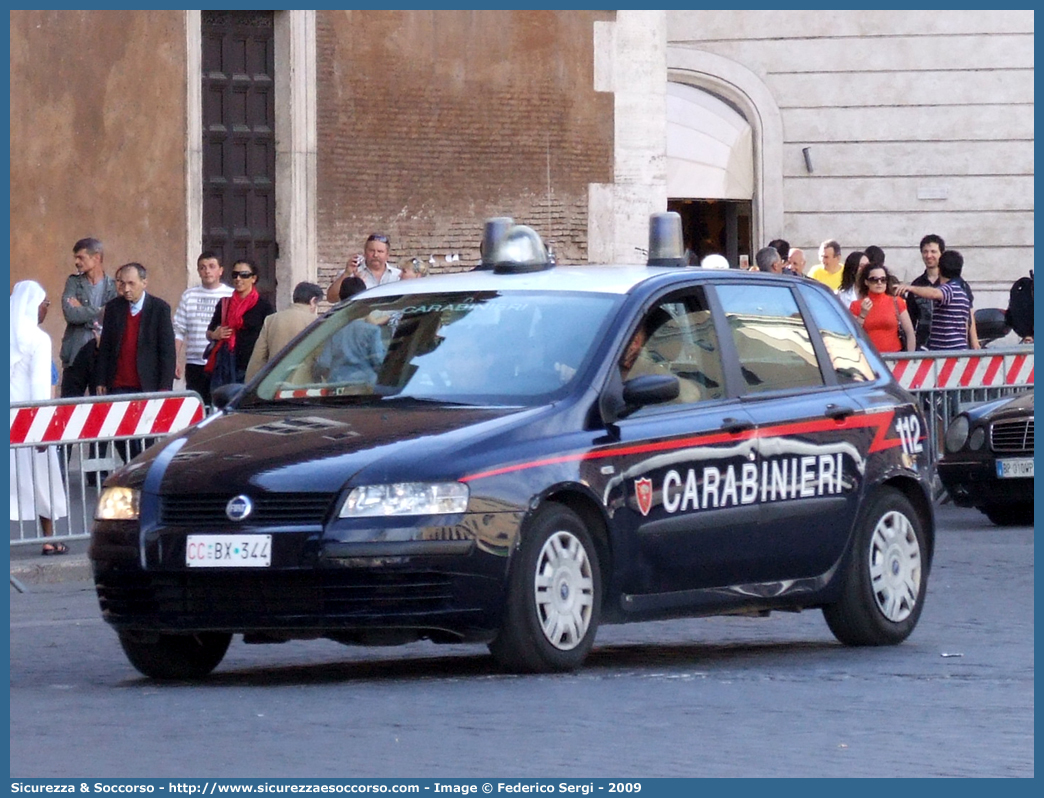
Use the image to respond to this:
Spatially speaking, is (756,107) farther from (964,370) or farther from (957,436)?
(957,436)

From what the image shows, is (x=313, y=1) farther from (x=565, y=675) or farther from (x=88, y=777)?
(x=88, y=777)

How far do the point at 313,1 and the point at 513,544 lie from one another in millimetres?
14934

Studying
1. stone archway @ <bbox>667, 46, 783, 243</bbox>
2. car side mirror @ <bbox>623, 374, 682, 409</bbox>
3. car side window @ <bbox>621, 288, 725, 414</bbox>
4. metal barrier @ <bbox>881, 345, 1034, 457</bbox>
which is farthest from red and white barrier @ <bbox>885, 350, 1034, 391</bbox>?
stone archway @ <bbox>667, 46, 783, 243</bbox>

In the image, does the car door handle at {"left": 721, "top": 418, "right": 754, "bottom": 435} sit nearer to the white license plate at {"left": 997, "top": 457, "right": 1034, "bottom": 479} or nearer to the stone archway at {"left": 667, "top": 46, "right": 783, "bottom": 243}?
the white license plate at {"left": 997, "top": 457, "right": 1034, "bottom": 479}

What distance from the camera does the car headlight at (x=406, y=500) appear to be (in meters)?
9.12

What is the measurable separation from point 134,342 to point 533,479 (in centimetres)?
837

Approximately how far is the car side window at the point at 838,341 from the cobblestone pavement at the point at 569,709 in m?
1.16

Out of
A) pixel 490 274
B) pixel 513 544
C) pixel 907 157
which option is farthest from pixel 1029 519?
pixel 907 157

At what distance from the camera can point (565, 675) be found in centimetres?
955

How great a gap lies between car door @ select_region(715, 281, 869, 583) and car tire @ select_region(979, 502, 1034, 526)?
744cm

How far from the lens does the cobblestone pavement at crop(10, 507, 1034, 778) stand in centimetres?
748

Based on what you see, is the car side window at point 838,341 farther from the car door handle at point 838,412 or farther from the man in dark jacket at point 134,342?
the man in dark jacket at point 134,342

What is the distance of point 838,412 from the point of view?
10.9 m

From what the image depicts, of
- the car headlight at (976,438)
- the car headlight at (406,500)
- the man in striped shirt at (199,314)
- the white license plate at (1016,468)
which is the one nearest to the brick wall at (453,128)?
the man in striped shirt at (199,314)
